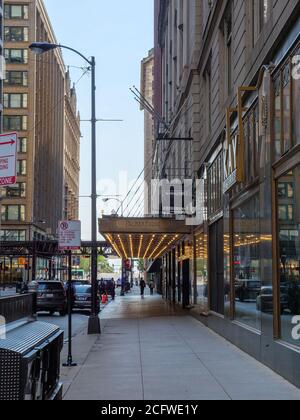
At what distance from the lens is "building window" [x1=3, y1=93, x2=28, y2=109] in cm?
9306

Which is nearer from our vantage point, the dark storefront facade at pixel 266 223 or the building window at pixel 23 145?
the dark storefront facade at pixel 266 223

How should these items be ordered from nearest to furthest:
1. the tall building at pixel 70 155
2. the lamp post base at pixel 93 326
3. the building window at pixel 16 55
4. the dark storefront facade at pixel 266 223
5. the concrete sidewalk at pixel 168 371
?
the concrete sidewalk at pixel 168 371 < the dark storefront facade at pixel 266 223 < the lamp post base at pixel 93 326 < the building window at pixel 16 55 < the tall building at pixel 70 155

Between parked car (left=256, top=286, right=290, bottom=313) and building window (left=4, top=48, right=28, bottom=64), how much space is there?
284 feet

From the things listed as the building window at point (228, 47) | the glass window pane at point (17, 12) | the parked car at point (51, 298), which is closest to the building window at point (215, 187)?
the building window at point (228, 47)

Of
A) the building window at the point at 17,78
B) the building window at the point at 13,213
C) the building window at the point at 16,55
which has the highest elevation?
the building window at the point at 16,55

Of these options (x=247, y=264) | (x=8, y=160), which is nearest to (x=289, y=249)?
(x=247, y=264)

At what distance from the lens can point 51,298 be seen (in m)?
29.9

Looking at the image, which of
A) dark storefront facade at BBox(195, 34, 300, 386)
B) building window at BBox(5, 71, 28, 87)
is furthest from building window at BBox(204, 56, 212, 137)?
building window at BBox(5, 71, 28, 87)

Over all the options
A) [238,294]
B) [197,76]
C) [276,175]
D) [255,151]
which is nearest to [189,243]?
[197,76]

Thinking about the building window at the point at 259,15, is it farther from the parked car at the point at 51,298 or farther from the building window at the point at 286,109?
the parked car at the point at 51,298

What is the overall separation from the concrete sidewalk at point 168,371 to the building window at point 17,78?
79838 millimetres

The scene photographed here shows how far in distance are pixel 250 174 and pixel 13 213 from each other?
8025 centimetres

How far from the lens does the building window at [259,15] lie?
531 inches

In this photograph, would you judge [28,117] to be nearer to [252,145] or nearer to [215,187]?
[215,187]
